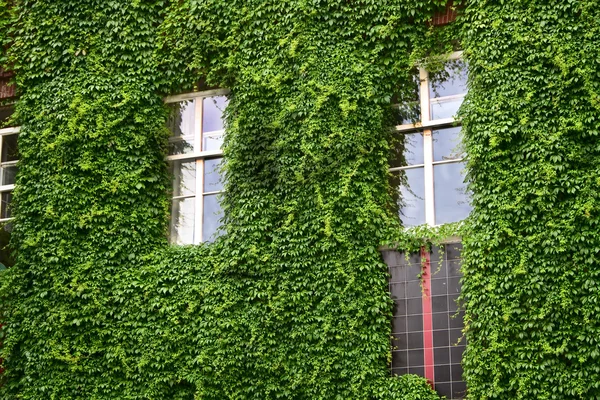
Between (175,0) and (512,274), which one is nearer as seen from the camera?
(512,274)

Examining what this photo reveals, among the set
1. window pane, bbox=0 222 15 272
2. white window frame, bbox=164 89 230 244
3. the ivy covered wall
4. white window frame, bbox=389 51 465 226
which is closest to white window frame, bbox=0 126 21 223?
window pane, bbox=0 222 15 272

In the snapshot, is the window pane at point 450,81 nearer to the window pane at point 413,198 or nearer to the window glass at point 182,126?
the window pane at point 413,198

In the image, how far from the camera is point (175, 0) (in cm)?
1722

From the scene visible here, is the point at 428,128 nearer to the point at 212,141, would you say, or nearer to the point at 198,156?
the point at 212,141

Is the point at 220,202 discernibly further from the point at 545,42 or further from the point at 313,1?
the point at 545,42

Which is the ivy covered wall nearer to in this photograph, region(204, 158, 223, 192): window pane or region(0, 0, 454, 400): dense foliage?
region(0, 0, 454, 400): dense foliage

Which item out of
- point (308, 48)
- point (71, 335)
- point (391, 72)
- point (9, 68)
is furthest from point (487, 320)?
point (9, 68)

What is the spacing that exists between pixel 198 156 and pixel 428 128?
407 cm

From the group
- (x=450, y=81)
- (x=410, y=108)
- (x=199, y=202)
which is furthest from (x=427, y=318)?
(x=199, y=202)

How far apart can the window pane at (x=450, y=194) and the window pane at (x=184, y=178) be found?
14.1 ft

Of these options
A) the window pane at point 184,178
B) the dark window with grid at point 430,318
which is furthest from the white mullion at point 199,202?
the dark window with grid at point 430,318

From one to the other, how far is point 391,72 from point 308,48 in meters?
1.45

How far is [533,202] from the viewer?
45.6ft

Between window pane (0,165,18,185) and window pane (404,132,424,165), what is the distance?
24.3ft
